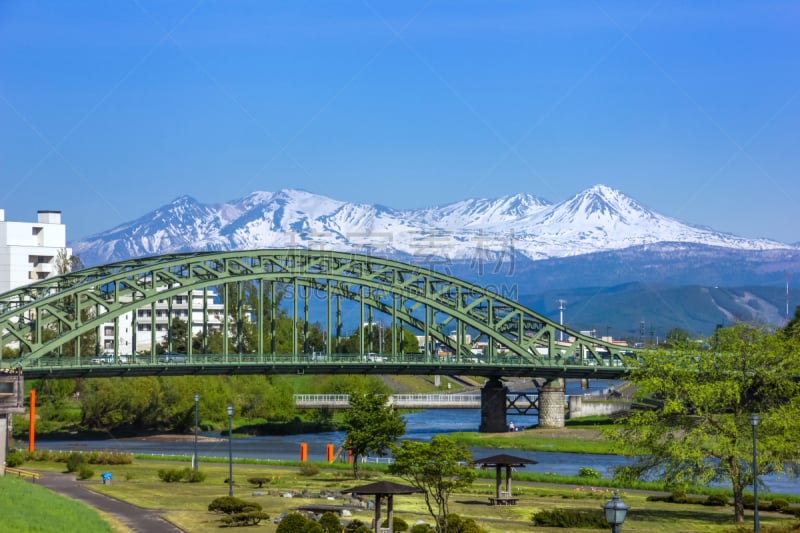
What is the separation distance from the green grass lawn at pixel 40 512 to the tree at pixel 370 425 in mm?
33777

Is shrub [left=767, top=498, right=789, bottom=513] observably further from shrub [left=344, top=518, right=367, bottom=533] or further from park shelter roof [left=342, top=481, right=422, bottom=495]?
shrub [left=344, top=518, right=367, bottom=533]

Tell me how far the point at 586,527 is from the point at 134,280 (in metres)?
83.4

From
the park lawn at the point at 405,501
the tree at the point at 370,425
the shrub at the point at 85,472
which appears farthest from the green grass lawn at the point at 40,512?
the tree at the point at 370,425

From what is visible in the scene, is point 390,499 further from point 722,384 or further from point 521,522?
point 722,384

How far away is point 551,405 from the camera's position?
166000 mm

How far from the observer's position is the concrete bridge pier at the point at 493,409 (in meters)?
161

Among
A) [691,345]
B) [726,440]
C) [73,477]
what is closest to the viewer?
[726,440]

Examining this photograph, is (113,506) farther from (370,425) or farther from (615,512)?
(615,512)

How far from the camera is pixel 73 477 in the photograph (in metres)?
94.0

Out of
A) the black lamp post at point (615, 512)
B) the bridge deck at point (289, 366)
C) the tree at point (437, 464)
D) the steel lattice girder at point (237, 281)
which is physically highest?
the steel lattice girder at point (237, 281)

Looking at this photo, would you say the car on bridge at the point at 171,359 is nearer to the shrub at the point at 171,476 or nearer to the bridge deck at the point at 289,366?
the bridge deck at the point at 289,366

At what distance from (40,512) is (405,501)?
92.2 feet

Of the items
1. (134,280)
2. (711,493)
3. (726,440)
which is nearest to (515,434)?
(134,280)

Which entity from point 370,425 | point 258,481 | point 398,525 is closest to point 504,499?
point 398,525
